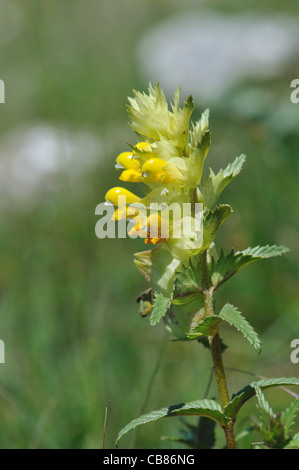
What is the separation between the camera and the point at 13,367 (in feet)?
5.95

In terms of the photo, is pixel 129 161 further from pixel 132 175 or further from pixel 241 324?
pixel 241 324

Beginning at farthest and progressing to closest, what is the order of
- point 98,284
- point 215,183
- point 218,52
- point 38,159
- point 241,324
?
point 218,52
point 38,159
point 98,284
point 215,183
point 241,324

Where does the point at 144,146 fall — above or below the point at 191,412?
above

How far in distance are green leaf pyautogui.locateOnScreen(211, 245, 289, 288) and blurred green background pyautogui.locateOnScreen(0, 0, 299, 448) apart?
0.44 m

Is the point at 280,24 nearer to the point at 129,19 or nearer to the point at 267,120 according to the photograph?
the point at 129,19

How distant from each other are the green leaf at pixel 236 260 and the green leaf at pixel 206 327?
0.07 meters

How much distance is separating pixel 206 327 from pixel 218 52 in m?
5.68

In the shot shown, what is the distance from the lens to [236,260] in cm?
81

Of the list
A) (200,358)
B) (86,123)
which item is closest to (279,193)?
(200,358)

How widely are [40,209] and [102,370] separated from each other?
5.18 feet

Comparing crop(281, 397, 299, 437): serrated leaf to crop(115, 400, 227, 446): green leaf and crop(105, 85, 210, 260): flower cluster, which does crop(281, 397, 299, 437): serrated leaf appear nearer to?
crop(115, 400, 227, 446): green leaf

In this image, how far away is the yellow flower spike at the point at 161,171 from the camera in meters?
0.78

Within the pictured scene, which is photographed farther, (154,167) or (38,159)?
(38,159)

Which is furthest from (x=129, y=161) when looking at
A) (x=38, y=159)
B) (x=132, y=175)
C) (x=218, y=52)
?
(x=218, y=52)
